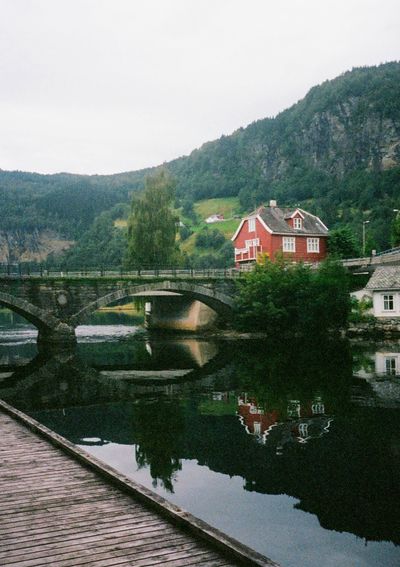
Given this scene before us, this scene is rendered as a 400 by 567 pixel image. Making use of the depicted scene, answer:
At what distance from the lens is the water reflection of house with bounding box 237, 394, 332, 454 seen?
17.2 metres

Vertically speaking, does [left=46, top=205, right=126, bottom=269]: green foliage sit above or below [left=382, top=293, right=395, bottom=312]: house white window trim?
above

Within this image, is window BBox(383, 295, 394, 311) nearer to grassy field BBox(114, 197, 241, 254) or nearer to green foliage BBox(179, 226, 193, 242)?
grassy field BBox(114, 197, 241, 254)

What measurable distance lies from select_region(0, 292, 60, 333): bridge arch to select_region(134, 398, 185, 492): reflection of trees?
27137 mm

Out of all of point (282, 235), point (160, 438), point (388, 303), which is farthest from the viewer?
point (282, 235)

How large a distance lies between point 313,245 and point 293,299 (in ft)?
60.3

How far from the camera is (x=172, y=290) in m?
55.3

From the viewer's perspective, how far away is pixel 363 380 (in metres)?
27.6

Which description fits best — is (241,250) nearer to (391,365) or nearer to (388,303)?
(388,303)

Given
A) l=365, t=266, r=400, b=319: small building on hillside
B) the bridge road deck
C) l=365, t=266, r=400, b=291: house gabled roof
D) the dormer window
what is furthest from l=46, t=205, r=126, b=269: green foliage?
the bridge road deck

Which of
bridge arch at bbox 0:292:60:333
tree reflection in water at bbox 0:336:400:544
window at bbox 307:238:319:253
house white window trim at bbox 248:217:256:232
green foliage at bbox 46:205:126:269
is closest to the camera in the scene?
tree reflection in water at bbox 0:336:400:544

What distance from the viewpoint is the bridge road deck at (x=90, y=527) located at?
7234 millimetres

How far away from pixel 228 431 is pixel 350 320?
34850 mm

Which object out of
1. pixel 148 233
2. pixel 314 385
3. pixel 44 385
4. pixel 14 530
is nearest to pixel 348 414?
pixel 314 385

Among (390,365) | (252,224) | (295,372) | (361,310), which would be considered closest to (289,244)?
(252,224)
